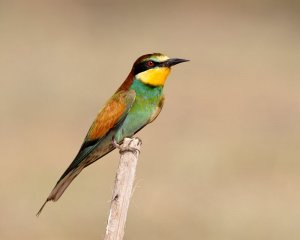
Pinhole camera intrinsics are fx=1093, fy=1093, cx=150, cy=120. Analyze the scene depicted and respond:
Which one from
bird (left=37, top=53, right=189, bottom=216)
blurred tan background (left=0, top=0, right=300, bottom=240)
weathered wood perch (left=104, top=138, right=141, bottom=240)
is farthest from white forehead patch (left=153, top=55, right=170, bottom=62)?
blurred tan background (left=0, top=0, right=300, bottom=240)

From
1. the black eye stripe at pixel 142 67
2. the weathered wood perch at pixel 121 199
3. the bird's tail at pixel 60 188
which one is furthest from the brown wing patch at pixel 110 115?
the weathered wood perch at pixel 121 199

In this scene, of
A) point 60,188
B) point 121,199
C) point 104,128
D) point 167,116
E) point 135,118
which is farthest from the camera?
point 167,116

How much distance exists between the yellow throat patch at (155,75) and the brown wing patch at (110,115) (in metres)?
0.09

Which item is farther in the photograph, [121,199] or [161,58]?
[161,58]

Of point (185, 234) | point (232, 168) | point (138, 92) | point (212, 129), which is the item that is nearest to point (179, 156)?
point (232, 168)

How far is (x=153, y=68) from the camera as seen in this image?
162 inches

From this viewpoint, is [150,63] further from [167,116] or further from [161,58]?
[167,116]

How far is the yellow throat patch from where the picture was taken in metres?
4.11

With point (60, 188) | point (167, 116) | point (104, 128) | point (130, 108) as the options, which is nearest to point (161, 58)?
point (130, 108)

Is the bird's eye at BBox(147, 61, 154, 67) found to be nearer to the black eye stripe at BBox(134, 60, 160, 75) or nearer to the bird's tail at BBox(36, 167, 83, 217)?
the black eye stripe at BBox(134, 60, 160, 75)

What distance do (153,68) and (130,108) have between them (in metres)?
0.17

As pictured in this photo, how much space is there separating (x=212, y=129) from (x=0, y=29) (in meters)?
6.17

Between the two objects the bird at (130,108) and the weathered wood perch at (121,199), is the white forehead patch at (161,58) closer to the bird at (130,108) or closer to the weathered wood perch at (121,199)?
the bird at (130,108)

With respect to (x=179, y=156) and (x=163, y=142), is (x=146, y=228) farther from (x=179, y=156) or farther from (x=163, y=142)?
(x=163, y=142)
